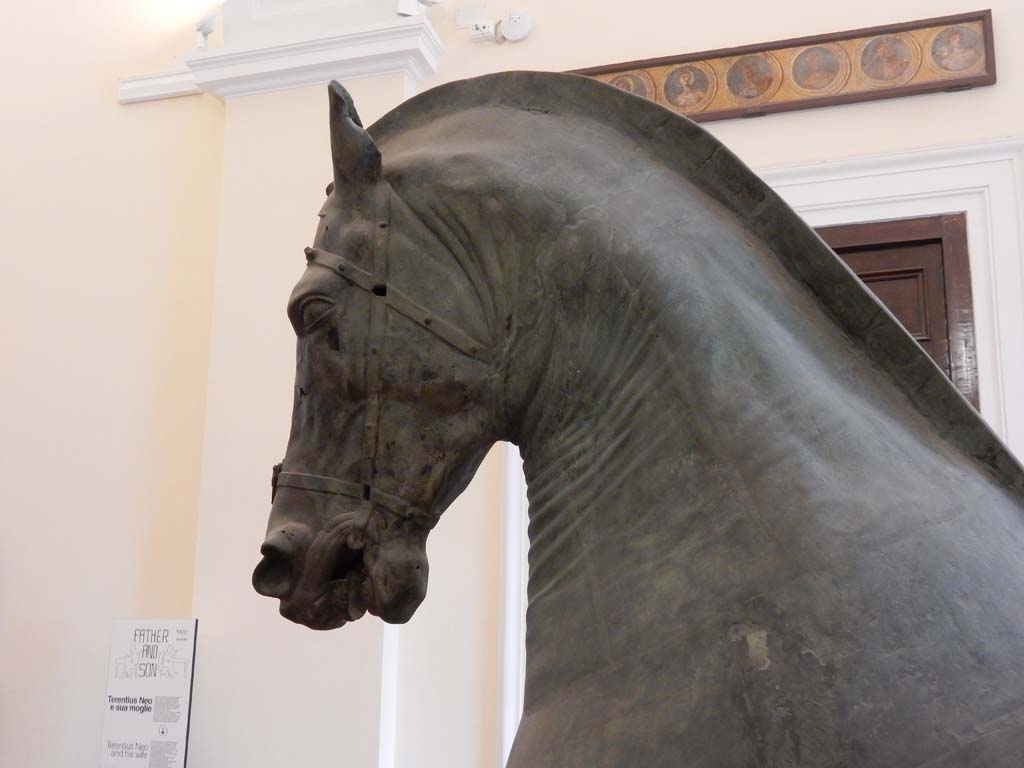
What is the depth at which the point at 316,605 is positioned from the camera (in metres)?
1.07

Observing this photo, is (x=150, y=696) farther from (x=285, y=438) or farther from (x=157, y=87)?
(x=157, y=87)

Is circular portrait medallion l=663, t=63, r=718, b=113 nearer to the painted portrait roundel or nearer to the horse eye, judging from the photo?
the painted portrait roundel

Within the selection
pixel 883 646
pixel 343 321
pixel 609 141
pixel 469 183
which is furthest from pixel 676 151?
pixel 883 646

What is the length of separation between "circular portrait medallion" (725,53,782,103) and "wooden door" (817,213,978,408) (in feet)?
1.58

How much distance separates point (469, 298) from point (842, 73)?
112 inches

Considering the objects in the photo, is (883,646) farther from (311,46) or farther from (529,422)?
(311,46)

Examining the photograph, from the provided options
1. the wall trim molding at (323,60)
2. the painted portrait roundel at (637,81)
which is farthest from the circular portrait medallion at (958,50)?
the wall trim molding at (323,60)

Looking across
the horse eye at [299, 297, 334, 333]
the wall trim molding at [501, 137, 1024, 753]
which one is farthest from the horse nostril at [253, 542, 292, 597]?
the wall trim molding at [501, 137, 1024, 753]

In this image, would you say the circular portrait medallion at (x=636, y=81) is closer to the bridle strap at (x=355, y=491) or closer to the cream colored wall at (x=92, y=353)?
the cream colored wall at (x=92, y=353)

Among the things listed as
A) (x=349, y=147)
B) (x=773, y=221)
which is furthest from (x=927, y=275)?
(x=349, y=147)

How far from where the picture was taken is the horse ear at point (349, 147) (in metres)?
1.04

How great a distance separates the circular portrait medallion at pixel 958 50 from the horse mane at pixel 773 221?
2.70 meters

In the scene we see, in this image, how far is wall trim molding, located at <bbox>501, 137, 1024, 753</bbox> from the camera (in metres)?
3.18

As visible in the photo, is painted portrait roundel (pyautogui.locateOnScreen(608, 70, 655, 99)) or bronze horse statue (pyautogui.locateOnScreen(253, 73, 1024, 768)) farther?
painted portrait roundel (pyautogui.locateOnScreen(608, 70, 655, 99))
